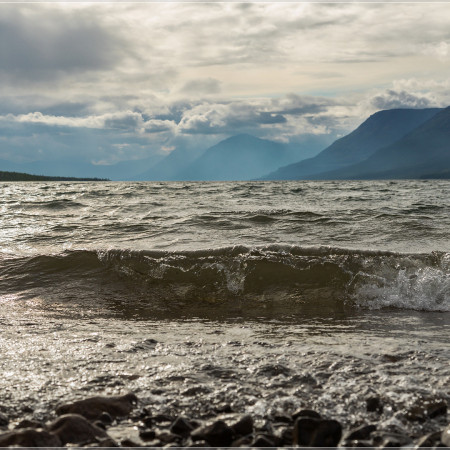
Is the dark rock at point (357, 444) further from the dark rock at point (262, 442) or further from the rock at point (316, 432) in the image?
the dark rock at point (262, 442)

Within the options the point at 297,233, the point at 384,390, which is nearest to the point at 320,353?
the point at 384,390

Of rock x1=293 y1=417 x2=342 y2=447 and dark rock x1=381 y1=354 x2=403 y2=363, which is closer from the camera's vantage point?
rock x1=293 y1=417 x2=342 y2=447

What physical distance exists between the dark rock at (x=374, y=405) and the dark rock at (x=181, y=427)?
60.4 inches

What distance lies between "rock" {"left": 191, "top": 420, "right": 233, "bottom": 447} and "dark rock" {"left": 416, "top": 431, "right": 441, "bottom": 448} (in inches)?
54.8

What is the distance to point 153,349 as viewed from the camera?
5820 millimetres

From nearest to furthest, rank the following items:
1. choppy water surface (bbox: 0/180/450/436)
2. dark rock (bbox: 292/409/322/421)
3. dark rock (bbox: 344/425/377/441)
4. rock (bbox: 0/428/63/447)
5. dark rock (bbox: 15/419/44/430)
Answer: rock (bbox: 0/428/63/447) < dark rock (bbox: 344/425/377/441) < dark rock (bbox: 15/419/44/430) < dark rock (bbox: 292/409/322/421) < choppy water surface (bbox: 0/180/450/436)

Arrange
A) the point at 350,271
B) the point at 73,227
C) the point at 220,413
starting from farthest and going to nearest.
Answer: the point at 73,227 → the point at 350,271 → the point at 220,413

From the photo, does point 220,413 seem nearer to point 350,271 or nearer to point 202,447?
point 202,447

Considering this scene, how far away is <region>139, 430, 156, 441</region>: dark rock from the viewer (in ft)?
12.0

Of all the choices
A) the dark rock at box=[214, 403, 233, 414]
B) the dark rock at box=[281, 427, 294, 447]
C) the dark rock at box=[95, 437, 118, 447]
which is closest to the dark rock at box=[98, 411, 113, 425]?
the dark rock at box=[95, 437, 118, 447]

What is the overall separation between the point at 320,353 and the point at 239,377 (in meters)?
1.21

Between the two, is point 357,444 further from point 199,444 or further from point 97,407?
point 97,407

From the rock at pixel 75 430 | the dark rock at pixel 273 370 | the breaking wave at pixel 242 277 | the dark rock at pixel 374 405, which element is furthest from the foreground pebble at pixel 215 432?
the breaking wave at pixel 242 277

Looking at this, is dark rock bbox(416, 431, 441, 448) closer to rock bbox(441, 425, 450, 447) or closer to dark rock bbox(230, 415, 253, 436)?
rock bbox(441, 425, 450, 447)
